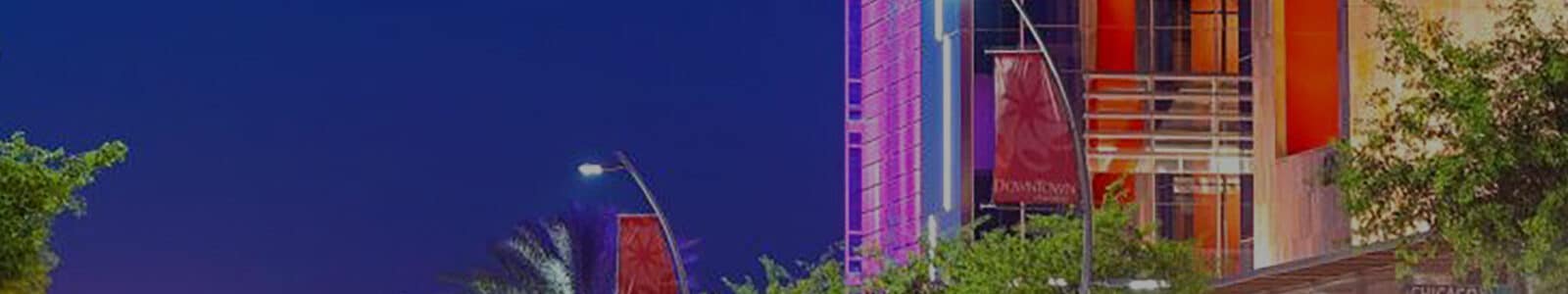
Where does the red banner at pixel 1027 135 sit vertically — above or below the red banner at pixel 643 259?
below

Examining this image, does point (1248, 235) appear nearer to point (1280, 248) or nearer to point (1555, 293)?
point (1280, 248)

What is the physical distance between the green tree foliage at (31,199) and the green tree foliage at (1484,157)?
483 inches

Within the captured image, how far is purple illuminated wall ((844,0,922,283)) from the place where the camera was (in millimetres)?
74812

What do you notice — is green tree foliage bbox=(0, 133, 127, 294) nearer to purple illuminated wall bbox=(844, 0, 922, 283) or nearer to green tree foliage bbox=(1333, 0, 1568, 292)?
green tree foliage bbox=(1333, 0, 1568, 292)

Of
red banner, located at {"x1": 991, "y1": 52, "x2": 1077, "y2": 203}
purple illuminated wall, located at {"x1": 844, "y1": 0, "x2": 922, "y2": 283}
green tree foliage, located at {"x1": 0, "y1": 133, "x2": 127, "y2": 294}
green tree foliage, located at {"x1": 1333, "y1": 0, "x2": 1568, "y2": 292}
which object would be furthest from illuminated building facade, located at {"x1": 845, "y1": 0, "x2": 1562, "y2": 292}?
green tree foliage, located at {"x1": 0, "y1": 133, "x2": 127, "y2": 294}

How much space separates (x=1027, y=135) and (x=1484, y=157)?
584cm

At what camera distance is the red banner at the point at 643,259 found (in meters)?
50.7

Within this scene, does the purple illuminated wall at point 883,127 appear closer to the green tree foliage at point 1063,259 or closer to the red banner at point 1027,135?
the green tree foliage at point 1063,259

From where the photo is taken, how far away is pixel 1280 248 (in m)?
56.8

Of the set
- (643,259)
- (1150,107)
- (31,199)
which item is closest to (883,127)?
(1150,107)

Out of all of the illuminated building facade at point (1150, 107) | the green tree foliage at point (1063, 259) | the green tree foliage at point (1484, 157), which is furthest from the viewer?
the illuminated building facade at point (1150, 107)

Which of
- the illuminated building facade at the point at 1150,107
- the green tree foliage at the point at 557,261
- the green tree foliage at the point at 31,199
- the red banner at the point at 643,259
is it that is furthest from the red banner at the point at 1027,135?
the green tree foliage at the point at 557,261

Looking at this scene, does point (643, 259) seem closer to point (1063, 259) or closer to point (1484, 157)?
point (1063, 259)

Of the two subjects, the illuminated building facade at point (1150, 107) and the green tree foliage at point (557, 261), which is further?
the green tree foliage at point (557, 261)
